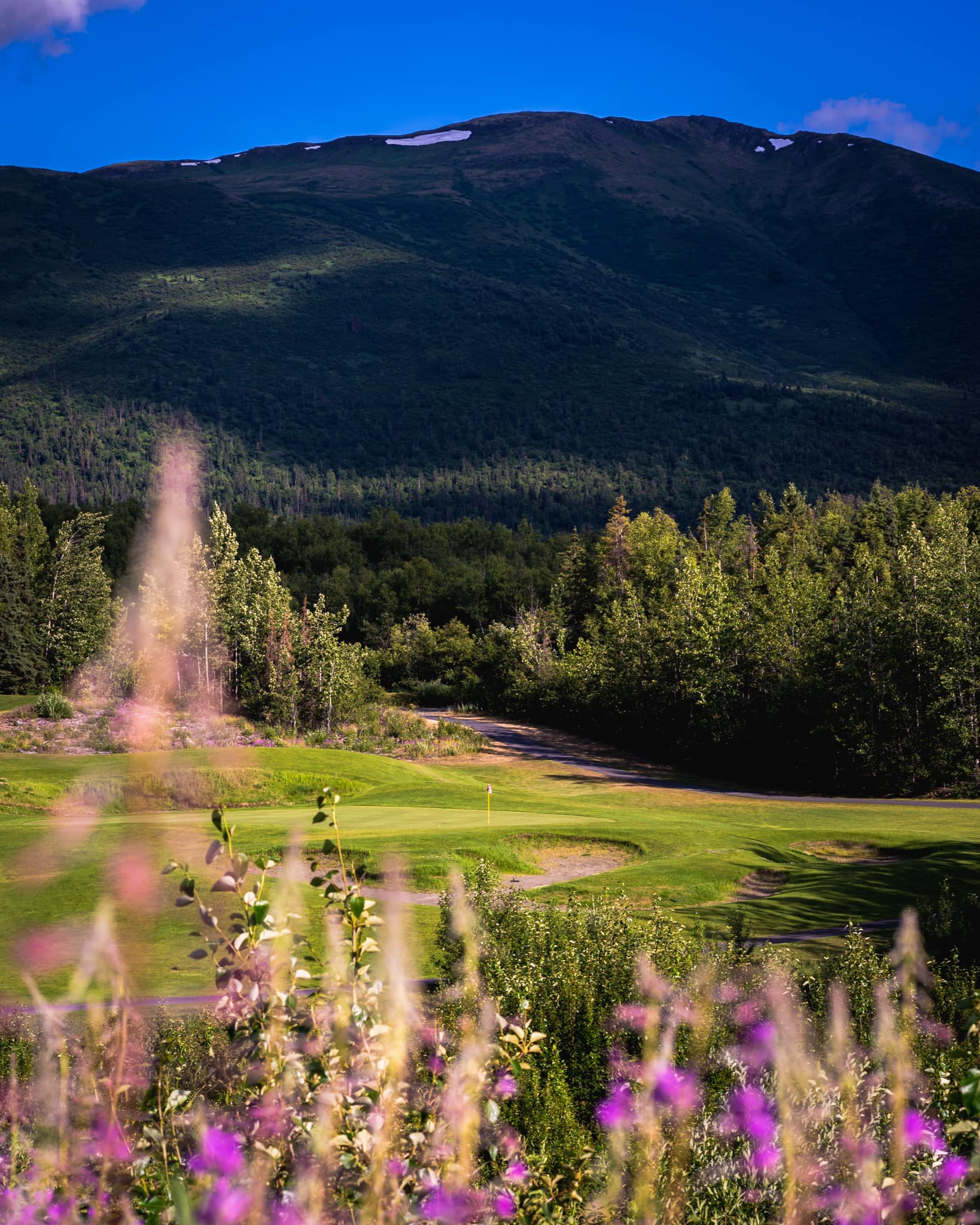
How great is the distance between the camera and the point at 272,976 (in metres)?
3.32

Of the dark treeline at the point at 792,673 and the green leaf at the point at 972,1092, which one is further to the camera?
the dark treeline at the point at 792,673

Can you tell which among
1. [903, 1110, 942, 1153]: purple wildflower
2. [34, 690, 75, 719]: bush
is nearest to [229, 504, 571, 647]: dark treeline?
[34, 690, 75, 719]: bush

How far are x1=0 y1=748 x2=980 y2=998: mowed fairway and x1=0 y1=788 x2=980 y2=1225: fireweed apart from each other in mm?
3097

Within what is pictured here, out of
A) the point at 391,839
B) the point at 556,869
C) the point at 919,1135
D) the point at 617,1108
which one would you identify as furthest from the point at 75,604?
the point at 919,1135

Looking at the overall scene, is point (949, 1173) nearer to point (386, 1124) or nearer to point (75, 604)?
point (386, 1124)

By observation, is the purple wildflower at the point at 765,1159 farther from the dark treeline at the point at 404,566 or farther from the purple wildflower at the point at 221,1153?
the dark treeline at the point at 404,566

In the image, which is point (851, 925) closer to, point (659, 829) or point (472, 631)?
point (659, 829)

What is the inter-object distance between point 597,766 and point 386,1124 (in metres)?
39.3

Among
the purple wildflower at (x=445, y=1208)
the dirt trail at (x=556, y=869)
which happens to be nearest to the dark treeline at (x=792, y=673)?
the dirt trail at (x=556, y=869)

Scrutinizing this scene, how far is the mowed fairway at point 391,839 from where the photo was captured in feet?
38.3

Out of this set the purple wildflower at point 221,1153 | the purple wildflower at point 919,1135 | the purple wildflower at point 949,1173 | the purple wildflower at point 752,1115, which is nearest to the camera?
the purple wildflower at point 221,1153

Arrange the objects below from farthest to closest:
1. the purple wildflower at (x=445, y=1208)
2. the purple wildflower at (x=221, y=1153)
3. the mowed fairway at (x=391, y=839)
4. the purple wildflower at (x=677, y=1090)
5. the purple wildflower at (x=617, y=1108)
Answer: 1. the mowed fairway at (x=391, y=839)
2. the purple wildflower at (x=617, y=1108)
3. the purple wildflower at (x=677, y=1090)
4. the purple wildflower at (x=221, y=1153)
5. the purple wildflower at (x=445, y=1208)

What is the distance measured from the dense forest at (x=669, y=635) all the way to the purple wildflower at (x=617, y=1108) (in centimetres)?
2939

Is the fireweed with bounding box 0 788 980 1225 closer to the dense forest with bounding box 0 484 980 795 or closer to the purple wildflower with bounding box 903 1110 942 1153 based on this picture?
the purple wildflower with bounding box 903 1110 942 1153
